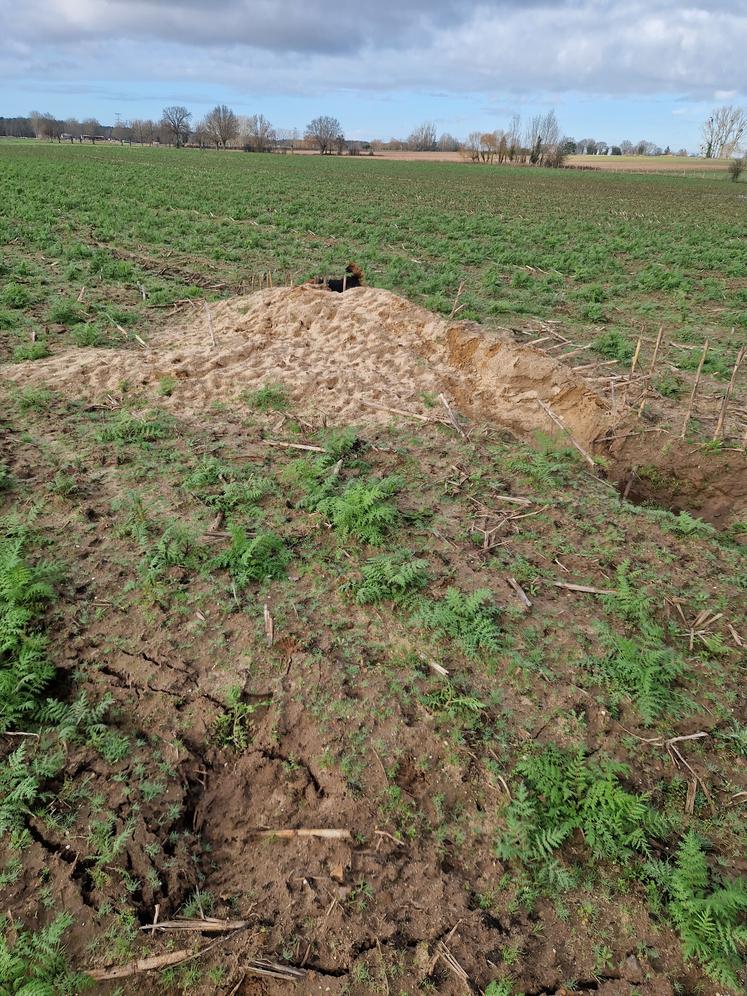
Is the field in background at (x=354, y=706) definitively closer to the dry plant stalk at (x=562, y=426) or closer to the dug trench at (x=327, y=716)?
the dug trench at (x=327, y=716)

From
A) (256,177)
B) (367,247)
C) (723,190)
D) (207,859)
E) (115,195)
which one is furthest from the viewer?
(723,190)

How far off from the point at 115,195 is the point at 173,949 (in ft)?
90.4

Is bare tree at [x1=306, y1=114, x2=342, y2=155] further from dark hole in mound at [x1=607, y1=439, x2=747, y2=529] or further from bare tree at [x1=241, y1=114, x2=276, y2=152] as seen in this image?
dark hole in mound at [x1=607, y1=439, x2=747, y2=529]

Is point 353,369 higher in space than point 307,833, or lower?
higher

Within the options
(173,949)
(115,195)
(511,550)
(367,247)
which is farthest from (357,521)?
(115,195)

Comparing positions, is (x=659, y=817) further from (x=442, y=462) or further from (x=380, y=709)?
(x=442, y=462)

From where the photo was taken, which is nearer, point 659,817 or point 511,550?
point 659,817

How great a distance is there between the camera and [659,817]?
357 centimetres

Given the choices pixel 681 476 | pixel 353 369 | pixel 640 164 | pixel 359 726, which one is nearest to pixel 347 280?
pixel 353 369

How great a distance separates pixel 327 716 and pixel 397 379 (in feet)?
16.6

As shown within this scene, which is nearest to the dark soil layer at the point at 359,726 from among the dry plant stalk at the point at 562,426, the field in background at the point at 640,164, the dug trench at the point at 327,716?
the dug trench at the point at 327,716

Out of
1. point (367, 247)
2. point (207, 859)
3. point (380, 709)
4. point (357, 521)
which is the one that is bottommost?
point (207, 859)

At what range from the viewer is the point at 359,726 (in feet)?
12.7

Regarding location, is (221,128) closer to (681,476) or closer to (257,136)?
Result: (257,136)
